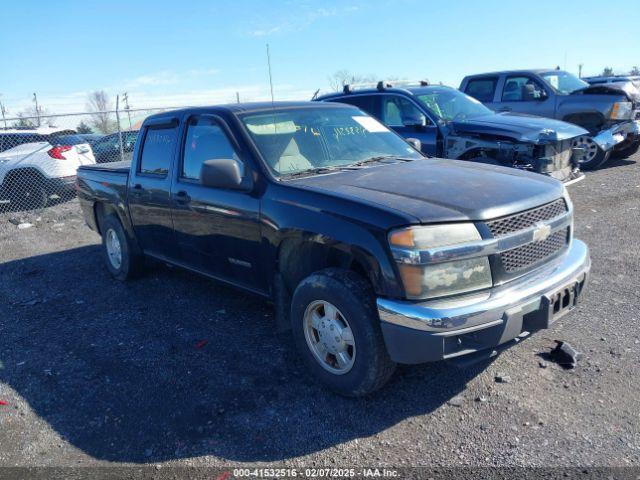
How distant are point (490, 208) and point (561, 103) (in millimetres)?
9215

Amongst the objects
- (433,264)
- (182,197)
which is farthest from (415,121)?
(433,264)

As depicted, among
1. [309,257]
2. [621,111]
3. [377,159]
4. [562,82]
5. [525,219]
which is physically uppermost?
[562,82]

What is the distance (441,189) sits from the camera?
3432 millimetres

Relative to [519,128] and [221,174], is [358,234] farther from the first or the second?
[519,128]

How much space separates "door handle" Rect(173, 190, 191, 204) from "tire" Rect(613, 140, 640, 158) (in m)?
10.5

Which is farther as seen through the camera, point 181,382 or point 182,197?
point 182,197

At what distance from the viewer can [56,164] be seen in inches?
432

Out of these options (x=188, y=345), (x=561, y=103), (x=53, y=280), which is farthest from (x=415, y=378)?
(x=561, y=103)

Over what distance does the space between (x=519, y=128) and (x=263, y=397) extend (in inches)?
224

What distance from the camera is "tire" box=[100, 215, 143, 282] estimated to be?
5879 mm

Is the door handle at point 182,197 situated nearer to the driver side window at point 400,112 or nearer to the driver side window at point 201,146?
the driver side window at point 201,146

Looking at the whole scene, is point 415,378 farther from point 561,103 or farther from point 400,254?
point 561,103

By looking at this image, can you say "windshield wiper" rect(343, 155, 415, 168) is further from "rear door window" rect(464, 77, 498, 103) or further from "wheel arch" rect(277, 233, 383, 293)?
"rear door window" rect(464, 77, 498, 103)

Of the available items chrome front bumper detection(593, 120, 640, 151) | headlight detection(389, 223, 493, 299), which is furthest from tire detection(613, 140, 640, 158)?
headlight detection(389, 223, 493, 299)
